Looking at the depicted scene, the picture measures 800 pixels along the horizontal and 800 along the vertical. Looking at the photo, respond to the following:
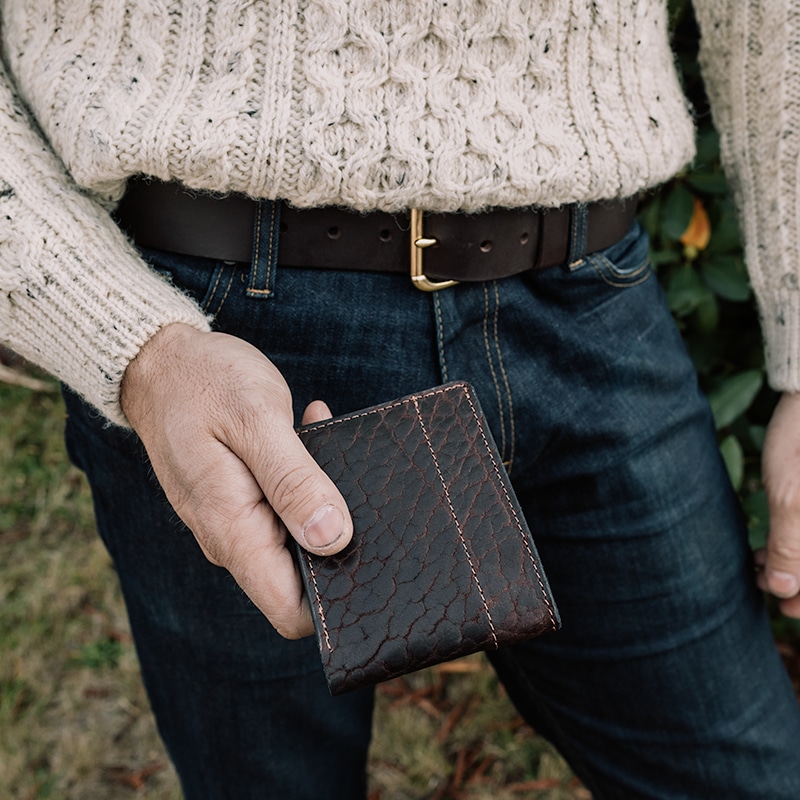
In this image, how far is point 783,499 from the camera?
3.80 ft

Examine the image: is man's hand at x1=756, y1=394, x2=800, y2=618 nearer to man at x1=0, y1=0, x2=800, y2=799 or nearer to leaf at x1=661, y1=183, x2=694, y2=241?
man at x1=0, y1=0, x2=800, y2=799

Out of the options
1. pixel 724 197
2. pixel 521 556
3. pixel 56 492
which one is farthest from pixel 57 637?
pixel 724 197

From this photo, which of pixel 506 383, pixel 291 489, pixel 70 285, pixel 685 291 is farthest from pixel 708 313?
pixel 70 285

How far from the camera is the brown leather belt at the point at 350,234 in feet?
3.00

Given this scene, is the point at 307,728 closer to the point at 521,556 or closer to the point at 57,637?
the point at 521,556

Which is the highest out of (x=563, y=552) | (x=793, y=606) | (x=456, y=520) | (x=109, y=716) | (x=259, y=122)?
(x=259, y=122)

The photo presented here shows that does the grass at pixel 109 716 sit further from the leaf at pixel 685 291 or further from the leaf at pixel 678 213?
the leaf at pixel 678 213

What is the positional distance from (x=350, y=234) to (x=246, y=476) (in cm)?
32

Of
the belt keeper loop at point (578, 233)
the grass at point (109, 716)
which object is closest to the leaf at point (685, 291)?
the belt keeper loop at point (578, 233)

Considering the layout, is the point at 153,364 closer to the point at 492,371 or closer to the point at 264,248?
the point at 264,248

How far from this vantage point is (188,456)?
0.81 metres

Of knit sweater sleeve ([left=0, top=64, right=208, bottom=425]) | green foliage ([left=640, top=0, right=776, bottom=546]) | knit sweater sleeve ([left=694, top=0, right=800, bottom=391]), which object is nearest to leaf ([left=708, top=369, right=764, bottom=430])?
green foliage ([left=640, top=0, right=776, bottom=546])

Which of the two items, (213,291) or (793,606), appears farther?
(793,606)

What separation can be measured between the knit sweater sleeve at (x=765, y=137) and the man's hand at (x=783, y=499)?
6cm
